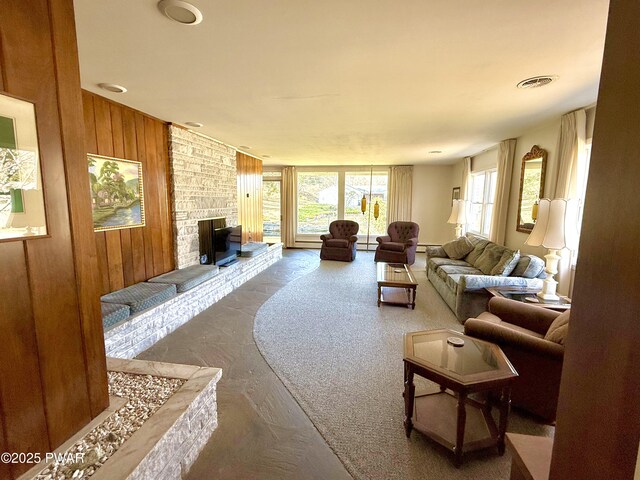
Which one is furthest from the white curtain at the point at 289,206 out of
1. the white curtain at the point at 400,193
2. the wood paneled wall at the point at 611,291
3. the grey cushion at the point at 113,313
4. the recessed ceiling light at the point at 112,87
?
the wood paneled wall at the point at 611,291

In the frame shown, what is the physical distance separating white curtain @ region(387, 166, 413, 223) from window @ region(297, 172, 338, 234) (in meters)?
1.52

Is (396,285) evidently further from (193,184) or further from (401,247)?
(193,184)

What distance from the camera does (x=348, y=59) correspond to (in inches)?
81.4

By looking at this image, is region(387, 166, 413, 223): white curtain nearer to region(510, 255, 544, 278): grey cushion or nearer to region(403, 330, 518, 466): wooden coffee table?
region(510, 255, 544, 278): grey cushion

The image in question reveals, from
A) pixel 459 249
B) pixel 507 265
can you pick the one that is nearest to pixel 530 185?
pixel 507 265

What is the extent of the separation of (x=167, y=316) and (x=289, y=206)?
5.58 metres

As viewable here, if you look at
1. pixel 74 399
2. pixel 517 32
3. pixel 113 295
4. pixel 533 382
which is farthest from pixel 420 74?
pixel 113 295

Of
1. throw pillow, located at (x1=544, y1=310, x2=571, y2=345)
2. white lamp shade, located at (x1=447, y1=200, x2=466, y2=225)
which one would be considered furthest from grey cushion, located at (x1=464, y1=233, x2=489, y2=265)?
throw pillow, located at (x1=544, y1=310, x2=571, y2=345)

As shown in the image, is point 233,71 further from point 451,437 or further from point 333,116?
point 451,437

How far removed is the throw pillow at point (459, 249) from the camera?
503 centimetres

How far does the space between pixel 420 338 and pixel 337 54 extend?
6.70 ft

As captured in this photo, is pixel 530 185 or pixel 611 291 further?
pixel 530 185

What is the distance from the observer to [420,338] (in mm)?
2074

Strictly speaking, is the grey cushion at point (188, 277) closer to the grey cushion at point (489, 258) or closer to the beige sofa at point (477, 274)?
the beige sofa at point (477, 274)
